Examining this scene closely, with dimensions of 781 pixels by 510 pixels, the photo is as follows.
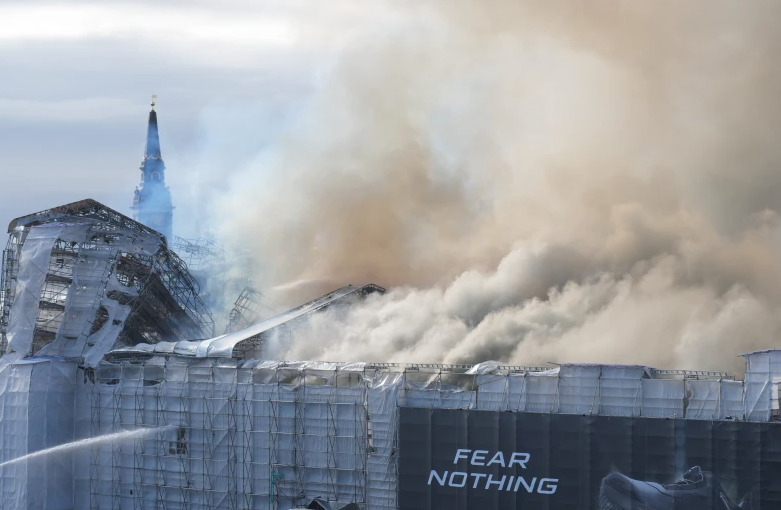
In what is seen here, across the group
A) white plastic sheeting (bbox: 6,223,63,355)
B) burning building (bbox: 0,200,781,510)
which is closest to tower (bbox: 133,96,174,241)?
burning building (bbox: 0,200,781,510)

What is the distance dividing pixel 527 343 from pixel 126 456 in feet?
85.2

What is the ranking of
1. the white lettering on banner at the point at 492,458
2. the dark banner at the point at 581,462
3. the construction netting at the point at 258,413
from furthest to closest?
1. the white lettering on banner at the point at 492,458
2. the construction netting at the point at 258,413
3. the dark banner at the point at 581,462

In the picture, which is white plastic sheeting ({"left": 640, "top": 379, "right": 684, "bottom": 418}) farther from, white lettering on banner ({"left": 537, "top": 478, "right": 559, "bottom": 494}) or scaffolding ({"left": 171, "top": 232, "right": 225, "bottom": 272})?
scaffolding ({"left": 171, "top": 232, "right": 225, "bottom": 272})

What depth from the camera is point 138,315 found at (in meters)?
80.4

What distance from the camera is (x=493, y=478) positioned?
209ft

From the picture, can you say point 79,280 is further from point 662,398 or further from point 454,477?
point 662,398

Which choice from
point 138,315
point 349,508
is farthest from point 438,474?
point 138,315

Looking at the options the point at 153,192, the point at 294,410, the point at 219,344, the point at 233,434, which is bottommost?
the point at 233,434

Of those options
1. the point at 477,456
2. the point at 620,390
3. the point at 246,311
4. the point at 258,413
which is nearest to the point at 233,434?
the point at 258,413

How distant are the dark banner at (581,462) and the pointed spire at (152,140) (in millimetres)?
78570

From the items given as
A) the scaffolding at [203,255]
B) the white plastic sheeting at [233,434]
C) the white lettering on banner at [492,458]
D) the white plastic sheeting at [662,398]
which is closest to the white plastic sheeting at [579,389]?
the white plastic sheeting at [662,398]

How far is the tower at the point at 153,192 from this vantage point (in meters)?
132

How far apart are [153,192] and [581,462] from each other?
83.3 m

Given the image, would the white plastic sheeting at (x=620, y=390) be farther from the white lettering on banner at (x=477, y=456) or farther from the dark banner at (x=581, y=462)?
the white lettering on banner at (x=477, y=456)
